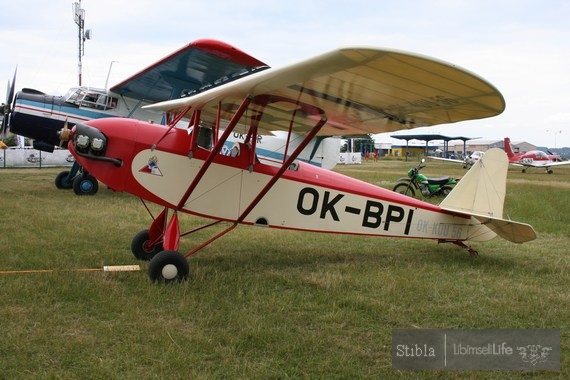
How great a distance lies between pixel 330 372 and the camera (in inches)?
125

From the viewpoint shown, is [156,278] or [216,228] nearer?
[156,278]

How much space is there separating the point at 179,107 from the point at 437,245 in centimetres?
442

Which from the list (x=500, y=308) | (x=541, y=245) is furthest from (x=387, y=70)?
(x=541, y=245)

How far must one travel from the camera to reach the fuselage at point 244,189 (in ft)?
17.8

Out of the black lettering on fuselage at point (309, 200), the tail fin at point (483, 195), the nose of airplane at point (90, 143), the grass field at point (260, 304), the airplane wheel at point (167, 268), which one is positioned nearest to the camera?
the grass field at point (260, 304)

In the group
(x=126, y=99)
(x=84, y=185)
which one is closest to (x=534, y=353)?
(x=84, y=185)

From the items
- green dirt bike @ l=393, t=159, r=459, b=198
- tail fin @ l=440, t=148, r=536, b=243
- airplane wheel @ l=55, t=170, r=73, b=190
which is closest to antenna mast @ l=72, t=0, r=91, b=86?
airplane wheel @ l=55, t=170, r=73, b=190

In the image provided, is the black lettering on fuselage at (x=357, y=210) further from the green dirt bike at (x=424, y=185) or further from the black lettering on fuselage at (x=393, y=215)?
the green dirt bike at (x=424, y=185)

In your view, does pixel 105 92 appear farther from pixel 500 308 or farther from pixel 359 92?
pixel 500 308

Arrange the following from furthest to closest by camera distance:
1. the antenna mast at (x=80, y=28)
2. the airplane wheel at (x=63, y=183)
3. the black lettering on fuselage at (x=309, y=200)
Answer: the antenna mast at (x=80, y=28) → the airplane wheel at (x=63, y=183) → the black lettering on fuselage at (x=309, y=200)

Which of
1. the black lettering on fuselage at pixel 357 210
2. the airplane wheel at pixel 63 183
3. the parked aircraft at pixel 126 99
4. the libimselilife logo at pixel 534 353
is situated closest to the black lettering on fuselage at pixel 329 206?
the black lettering on fuselage at pixel 357 210

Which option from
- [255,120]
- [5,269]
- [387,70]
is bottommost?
[5,269]

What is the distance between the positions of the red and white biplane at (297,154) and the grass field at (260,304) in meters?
0.50

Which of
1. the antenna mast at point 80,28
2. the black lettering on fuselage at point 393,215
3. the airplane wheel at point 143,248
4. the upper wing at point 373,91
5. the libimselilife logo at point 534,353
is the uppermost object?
the antenna mast at point 80,28
